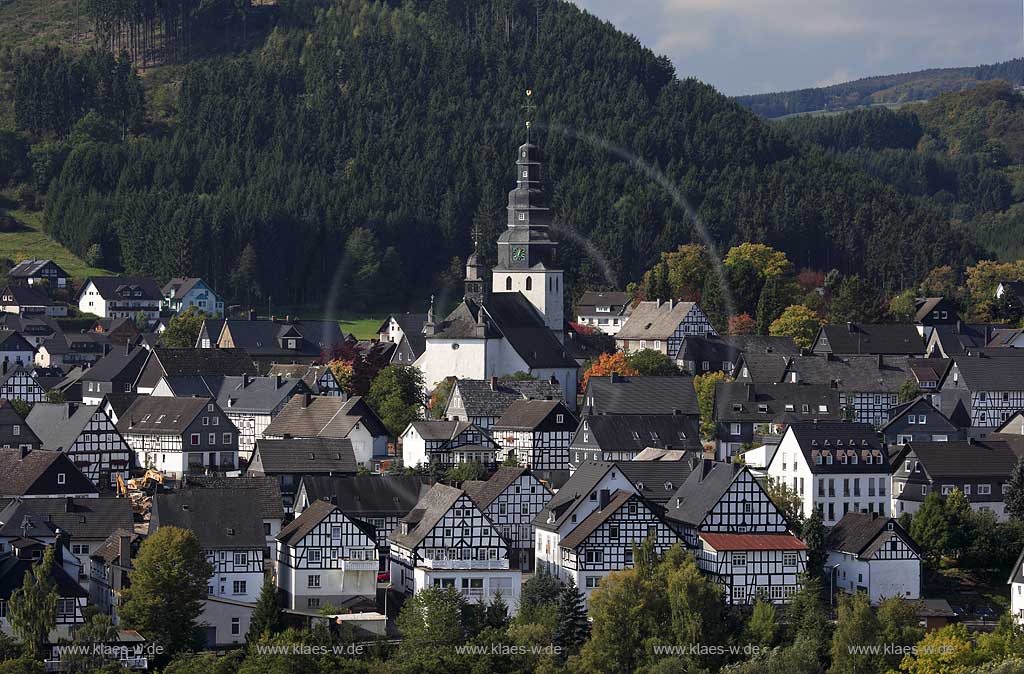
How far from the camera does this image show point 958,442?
245 ft

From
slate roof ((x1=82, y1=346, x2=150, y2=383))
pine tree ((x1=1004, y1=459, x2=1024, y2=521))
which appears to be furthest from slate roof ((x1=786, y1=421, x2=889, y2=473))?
slate roof ((x1=82, y1=346, x2=150, y2=383))

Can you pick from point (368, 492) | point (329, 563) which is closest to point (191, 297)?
point (368, 492)

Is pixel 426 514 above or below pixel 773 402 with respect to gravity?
below

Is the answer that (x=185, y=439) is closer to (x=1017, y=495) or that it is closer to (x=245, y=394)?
(x=245, y=394)

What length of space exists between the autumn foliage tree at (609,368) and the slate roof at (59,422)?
2059 cm

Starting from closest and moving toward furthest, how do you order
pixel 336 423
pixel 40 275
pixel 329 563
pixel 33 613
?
pixel 33 613 < pixel 329 563 < pixel 336 423 < pixel 40 275

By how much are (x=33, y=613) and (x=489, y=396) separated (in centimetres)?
2969

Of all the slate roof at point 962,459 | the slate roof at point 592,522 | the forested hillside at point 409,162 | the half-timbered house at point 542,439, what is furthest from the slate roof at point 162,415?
the forested hillside at point 409,162

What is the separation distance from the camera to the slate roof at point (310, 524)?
63375 mm

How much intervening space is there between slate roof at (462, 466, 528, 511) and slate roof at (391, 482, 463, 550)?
1.66 m

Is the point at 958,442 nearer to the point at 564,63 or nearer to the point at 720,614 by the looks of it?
the point at 720,614

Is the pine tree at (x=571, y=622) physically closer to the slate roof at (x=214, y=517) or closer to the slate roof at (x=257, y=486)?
the slate roof at (x=214, y=517)

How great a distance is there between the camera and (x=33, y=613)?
56.9 metres

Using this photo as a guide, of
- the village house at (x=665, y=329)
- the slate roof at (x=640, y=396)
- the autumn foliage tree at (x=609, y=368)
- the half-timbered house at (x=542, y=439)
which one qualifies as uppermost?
the village house at (x=665, y=329)
